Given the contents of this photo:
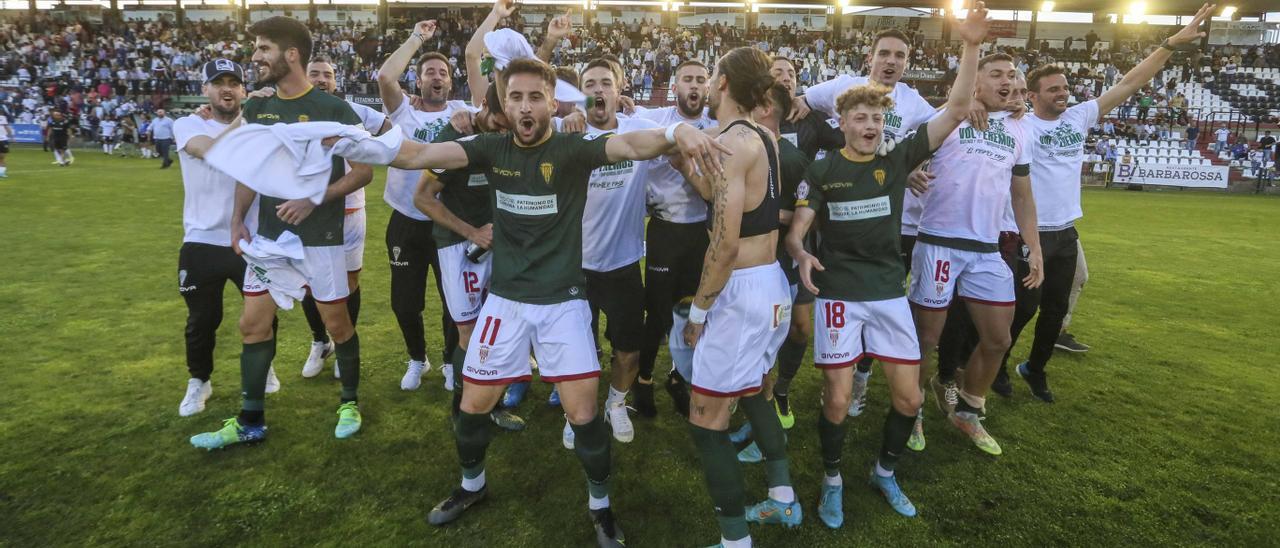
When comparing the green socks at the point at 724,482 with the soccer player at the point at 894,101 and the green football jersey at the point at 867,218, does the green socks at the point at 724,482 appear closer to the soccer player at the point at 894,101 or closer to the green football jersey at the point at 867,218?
the green football jersey at the point at 867,218

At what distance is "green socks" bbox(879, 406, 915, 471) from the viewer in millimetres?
3734

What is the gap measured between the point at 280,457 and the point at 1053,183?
19.5 feet

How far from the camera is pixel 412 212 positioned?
5.14 meters

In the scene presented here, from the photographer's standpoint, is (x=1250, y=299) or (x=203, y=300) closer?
(x=203, y=300)

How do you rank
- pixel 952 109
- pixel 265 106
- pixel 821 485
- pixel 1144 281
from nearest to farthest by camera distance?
pixel 952 109, pixel 821 485, pixel 265 106, pixel 1144 281

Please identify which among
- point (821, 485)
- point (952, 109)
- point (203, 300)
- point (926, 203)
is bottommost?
point (821, 485)

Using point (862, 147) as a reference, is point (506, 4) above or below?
above

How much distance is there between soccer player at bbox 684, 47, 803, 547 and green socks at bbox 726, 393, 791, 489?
181mm

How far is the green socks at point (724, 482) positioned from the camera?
3264 mm

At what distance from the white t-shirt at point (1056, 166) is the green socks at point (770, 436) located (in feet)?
10.6

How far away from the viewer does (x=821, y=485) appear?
13.2ft

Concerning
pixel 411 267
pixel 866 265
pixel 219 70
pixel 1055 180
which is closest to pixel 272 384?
pixel 411 267

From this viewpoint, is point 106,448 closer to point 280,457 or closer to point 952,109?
point 280,457

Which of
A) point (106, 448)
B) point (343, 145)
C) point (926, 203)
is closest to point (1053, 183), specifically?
point (926, 203)
